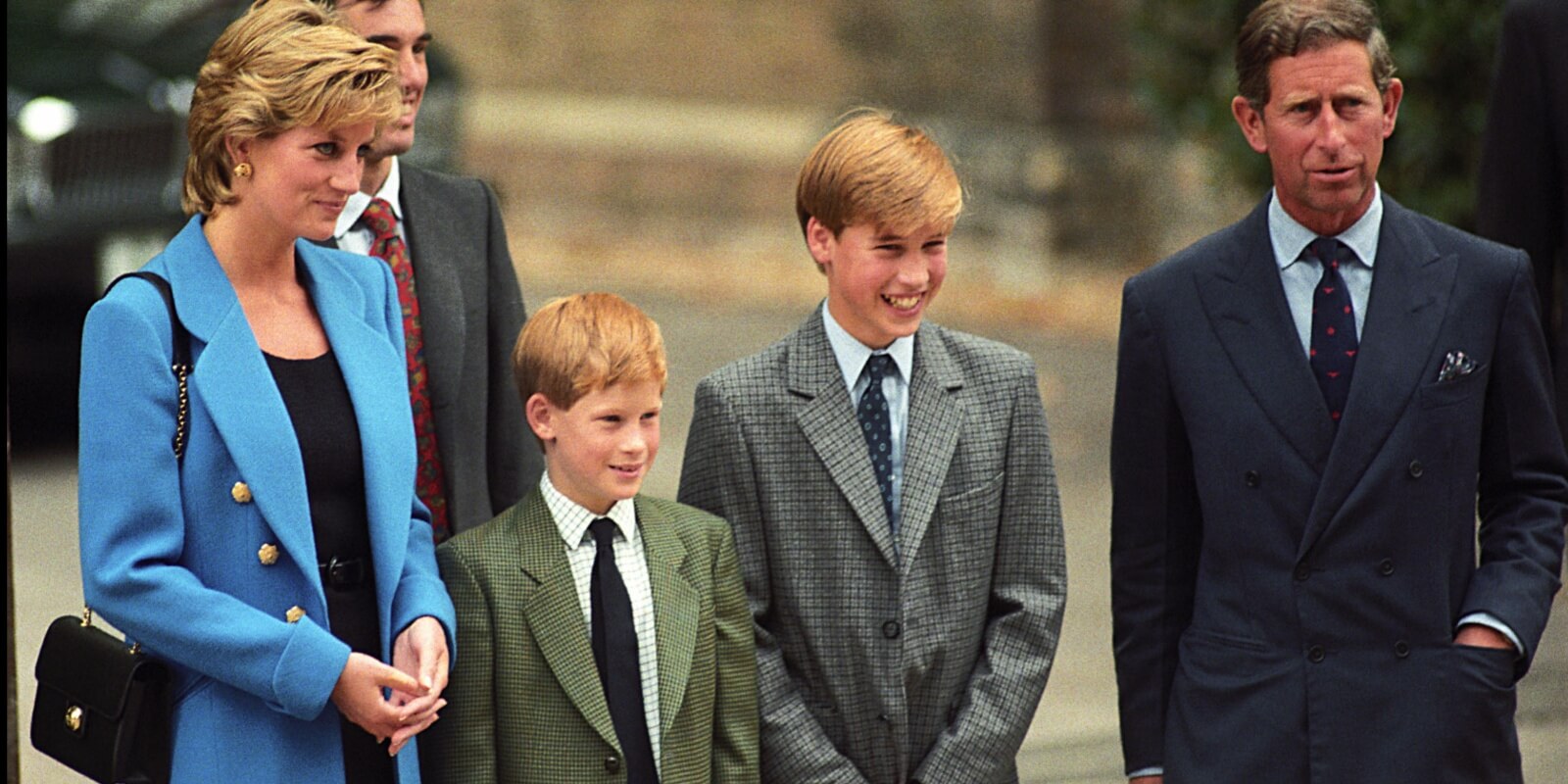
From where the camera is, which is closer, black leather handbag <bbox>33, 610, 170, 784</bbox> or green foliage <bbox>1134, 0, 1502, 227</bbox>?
black leather handbag <bbox>33, 610, 170, 784</bbox>

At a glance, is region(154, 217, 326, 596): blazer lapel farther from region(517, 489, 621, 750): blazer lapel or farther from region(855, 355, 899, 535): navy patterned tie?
region(855, 355, 899, 535): navy patterned tie

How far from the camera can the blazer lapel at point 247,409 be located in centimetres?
285

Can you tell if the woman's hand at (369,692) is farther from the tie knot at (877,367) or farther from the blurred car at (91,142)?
the blurred car at (91,142)

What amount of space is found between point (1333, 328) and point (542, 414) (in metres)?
1.19

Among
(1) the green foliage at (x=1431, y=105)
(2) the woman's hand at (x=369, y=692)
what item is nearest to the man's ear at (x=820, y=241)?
(2) the woman's hand at (x=369, y=692)

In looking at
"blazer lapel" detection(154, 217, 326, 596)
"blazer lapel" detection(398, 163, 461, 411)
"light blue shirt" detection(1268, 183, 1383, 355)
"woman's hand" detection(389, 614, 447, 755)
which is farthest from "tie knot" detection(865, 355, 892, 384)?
"blazer lapel" detection(154, 217, 326, 596)

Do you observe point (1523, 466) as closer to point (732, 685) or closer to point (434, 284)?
point (732, 685)

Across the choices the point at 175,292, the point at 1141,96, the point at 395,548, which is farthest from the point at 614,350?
the point at 1141,96

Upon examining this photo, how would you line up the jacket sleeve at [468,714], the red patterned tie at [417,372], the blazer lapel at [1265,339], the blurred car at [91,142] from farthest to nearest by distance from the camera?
the blurred car at [91,142]
the red patterned tie at [417,372]
the blazer lapel at [1265,339]
the jacket sleeve at [468,714]

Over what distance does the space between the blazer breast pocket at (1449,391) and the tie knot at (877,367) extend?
81cm

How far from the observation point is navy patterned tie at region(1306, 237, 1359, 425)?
Result: 3186mm

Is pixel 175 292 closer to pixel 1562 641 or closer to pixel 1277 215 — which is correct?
pixel 1277 215

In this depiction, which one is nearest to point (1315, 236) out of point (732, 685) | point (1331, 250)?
point (1331, 250)

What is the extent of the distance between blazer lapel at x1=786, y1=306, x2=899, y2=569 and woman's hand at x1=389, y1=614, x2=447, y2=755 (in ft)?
2.24
